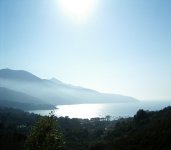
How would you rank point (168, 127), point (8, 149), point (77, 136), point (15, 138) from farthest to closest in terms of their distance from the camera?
point (77, 136) → point (15, 138) → point (8, 149) → point (168, 127)

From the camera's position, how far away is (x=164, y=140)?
36500mm

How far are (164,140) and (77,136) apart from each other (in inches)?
2643

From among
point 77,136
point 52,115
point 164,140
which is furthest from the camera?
point 77,136

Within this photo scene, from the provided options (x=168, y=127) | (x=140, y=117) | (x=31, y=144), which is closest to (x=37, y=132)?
(x=31, y=144)

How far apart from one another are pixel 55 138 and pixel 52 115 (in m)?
3.45

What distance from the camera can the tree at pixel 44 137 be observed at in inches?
1161

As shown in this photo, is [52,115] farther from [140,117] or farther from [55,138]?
[140,117]

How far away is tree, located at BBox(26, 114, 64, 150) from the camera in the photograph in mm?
29500

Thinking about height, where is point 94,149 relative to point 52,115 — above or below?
below

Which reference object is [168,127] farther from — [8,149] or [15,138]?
[15,138]

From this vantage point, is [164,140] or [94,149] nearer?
[164,140]

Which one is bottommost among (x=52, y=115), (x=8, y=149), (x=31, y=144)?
(x=8, y=149)

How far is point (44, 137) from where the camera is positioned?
30.0 meters

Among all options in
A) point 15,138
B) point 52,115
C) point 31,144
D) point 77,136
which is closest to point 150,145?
point 52,115
